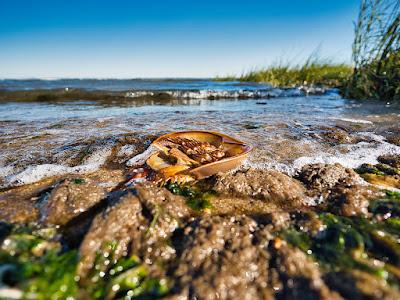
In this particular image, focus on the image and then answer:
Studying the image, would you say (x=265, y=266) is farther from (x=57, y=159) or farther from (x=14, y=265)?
(x=57, y=159)

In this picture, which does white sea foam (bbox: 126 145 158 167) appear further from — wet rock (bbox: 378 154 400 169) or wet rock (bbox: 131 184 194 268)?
wet rock (bbox: 378 154 400 169)

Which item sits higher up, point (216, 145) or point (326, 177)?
point (216, 145)

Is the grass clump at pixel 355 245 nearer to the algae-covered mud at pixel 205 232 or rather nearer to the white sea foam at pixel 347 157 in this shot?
the algae-covered mud at pixel 205 232

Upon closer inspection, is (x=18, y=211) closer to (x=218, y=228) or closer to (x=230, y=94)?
(x=218, y=228)

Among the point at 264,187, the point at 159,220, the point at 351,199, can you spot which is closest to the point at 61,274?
the point at 159,220

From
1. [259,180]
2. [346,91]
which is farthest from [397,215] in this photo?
[346,91]

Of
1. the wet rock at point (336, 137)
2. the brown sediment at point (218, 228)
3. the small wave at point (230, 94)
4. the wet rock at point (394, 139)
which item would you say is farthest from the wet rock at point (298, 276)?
the small wave at point (230, 94)

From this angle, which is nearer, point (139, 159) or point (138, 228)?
point (138, 228)
